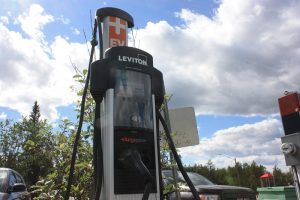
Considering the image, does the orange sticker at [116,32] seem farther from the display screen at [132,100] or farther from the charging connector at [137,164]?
the charging connector at [137,164]

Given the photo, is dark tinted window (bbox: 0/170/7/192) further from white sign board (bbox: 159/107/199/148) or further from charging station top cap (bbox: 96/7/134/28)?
charging station top cap (bbox: 96/7/134/28)

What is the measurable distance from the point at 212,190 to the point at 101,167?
19.8ft

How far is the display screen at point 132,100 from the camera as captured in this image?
3285 mm

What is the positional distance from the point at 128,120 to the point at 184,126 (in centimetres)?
244

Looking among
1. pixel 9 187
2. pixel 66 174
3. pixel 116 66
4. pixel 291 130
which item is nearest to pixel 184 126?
pixel 66 174

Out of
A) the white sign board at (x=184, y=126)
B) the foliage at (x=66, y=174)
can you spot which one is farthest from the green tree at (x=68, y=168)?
the white sign board at (x=184, y=126)

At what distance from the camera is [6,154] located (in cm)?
4828

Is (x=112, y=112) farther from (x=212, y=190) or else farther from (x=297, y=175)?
(x=212, y=190)

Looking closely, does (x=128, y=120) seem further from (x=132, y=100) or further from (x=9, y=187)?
(x=9, y=187)

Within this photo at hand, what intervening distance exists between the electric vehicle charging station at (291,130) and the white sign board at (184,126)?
9.56 feet

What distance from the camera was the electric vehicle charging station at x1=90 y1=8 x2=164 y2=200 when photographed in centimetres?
315

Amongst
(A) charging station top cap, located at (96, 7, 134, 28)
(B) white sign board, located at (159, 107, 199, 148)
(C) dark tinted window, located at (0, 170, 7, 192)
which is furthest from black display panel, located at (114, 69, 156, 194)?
(C) dark tinted window, located at (0, 170, 7, 192)

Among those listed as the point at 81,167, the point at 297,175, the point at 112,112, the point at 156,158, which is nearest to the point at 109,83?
the point at 112,112

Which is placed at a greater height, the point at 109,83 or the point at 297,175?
the point at 109,83
